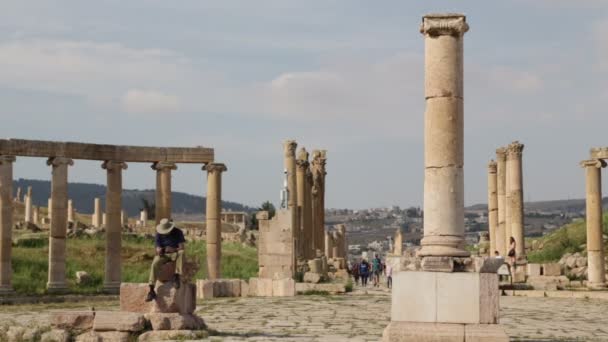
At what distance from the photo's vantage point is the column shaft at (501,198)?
42.2 metres

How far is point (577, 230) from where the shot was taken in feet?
162

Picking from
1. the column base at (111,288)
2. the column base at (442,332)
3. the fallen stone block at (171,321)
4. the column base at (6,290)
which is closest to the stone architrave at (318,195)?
the column base at (111,288)

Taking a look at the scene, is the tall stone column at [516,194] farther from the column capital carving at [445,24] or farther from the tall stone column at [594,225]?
the column capital carving at [445,24]

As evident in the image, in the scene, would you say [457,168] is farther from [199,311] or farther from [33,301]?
[33,301]

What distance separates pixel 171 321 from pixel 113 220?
18473 millimetres

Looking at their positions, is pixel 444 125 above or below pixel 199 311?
above

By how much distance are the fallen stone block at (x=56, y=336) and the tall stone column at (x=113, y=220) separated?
57.5ft

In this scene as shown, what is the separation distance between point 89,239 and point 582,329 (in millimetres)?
39709

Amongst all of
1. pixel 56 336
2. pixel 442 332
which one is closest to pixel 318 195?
pixel 56 336

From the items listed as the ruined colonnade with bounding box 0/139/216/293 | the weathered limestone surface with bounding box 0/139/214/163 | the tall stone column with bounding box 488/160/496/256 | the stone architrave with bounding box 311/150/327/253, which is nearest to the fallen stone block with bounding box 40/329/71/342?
the ruined colonnade with bounding box 0/139/216/293

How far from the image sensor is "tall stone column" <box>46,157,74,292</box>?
33.8 meters

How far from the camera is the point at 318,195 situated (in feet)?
161

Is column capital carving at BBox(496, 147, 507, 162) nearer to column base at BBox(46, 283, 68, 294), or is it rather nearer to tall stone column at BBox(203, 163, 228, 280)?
tall stone column at BBox(203, 163, 228, 280)

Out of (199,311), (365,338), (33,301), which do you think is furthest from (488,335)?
(33,301)
